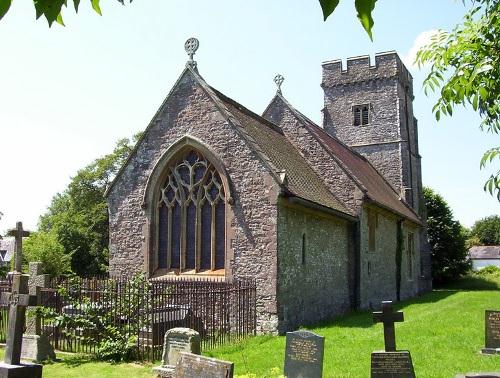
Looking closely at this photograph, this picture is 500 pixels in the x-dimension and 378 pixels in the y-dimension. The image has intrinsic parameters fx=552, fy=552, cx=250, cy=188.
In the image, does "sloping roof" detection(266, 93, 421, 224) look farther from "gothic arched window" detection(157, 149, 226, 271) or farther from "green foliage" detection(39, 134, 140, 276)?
"green foliage" detection(39, 134, 140, 276)

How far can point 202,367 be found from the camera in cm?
806

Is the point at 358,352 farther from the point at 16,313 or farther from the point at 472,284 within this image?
the point at 472,284

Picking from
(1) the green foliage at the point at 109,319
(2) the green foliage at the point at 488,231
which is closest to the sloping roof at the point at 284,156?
(1) the green foliage at the point at 109,319

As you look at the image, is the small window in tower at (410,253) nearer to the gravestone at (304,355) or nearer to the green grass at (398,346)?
the green grass at (398,346)

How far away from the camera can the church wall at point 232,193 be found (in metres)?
14.9

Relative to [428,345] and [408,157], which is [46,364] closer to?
[428,345]

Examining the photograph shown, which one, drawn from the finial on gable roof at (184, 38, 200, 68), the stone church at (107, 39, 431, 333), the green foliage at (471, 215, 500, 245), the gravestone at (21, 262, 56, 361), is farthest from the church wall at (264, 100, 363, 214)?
the green foliage at (471, 215, 500, 245)

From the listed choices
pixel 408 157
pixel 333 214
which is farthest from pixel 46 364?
pixel 408 157

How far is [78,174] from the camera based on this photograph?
131 feet

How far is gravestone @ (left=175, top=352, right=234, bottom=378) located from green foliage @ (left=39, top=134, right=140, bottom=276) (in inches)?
990

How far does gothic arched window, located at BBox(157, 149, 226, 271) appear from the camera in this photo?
16188 millimetres

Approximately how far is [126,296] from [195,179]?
529 centimetres

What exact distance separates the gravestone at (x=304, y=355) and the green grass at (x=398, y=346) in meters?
0.33

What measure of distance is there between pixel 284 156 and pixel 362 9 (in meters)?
16.8
